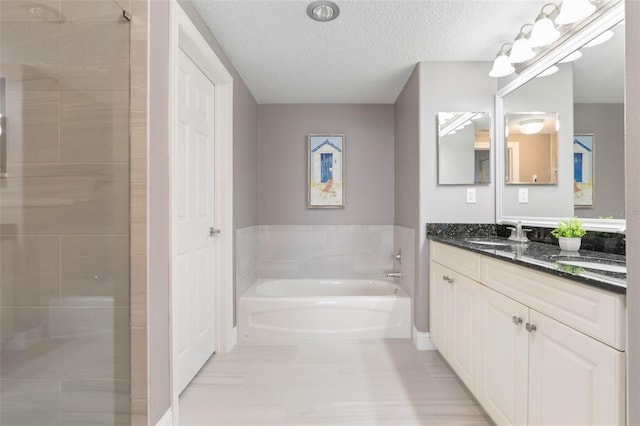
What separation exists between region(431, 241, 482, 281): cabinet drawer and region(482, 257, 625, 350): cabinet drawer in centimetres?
24

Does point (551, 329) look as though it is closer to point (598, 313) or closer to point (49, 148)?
point (598, 313)

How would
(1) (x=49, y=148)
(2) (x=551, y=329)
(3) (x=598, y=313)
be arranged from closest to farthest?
(3) (x=598, y=313)
(2) (x=551, y=329)
(1) (x=49, y=148)

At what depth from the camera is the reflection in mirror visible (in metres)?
2.08

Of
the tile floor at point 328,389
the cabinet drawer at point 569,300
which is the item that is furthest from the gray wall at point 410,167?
the cabinet drawer at point 569,300

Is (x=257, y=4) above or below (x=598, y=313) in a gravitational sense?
above

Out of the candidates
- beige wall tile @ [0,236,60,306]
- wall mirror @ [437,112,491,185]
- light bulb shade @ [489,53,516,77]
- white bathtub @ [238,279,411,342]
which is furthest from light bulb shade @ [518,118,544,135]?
beige wall tile @ [0,236,60,306]

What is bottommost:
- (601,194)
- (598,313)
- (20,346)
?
(20,346)

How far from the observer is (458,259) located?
205 cm

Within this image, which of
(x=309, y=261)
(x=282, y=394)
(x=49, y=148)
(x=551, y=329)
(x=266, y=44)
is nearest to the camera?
(x=551, y=329)

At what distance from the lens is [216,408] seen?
1855mm

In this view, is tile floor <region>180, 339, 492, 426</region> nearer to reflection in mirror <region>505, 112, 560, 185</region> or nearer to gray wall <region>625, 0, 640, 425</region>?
gray wall <region>625, 0, 640, 425</region>

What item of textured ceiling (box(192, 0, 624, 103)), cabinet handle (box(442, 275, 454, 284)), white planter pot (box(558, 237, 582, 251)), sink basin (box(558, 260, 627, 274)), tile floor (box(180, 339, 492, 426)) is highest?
textured ceiling (box(192, 0, 624, 103))

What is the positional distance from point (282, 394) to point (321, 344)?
0.79 metres

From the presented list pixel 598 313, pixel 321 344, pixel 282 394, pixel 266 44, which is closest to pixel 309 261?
pixel 321 344
